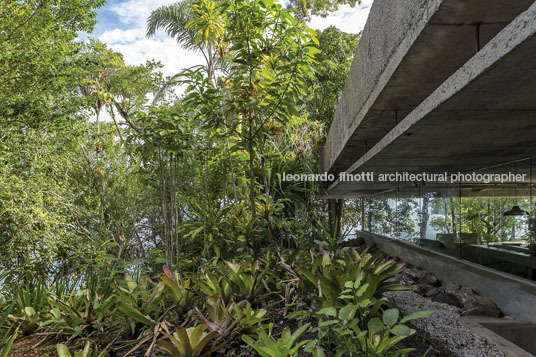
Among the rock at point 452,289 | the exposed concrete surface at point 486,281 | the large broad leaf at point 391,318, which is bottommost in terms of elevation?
the rock at point 452,289

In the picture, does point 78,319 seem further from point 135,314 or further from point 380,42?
point 380,42

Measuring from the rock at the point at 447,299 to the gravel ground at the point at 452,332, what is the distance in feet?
0.30

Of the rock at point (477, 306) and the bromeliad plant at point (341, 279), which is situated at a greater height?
the bromeliad plant at point (341, 279)

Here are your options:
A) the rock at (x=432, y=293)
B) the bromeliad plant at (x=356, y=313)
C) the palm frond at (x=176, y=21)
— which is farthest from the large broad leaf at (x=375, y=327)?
the palm frond at (x=176, y=21)

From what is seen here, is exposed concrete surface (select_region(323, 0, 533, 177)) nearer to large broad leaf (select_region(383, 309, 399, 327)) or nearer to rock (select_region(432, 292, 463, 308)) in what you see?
large broad leaf (select_region(383, 309, 399, 327))

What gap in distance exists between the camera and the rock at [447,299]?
3.44 meters

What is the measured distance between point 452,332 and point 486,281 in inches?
56.4

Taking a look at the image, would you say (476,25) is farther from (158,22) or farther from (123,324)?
(158,22)

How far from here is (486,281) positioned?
3744 mm

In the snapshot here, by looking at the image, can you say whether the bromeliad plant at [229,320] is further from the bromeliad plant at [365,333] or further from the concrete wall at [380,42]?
the concrete wall at [380,42]

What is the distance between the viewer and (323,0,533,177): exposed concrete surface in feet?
4.16

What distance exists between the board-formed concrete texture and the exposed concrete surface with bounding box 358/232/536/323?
1.35m

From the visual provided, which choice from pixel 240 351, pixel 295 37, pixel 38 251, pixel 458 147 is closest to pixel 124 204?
pixel 38 251

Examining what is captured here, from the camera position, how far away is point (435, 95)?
1.46 metres
